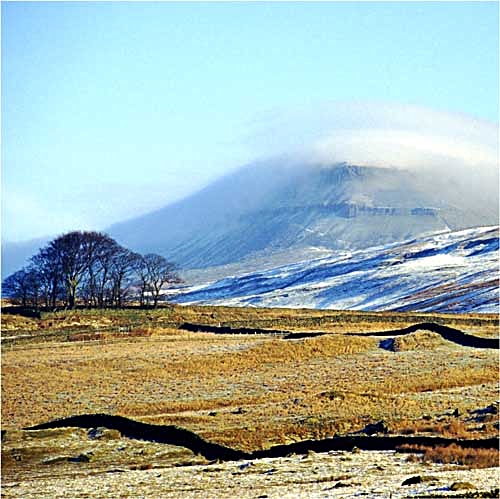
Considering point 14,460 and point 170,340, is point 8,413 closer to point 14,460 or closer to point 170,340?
point 14,460

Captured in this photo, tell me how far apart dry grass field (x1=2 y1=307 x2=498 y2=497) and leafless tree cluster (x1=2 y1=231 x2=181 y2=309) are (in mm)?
15605

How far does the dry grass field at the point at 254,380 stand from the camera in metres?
42.6

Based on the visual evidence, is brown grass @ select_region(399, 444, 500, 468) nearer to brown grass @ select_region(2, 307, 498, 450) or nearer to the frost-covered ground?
the frost-covered ground

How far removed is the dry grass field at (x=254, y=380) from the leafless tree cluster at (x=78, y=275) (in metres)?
15.6

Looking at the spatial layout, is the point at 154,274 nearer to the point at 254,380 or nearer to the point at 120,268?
the point at 120,268

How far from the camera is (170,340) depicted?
74500mm

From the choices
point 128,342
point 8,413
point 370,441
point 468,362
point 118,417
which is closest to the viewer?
point 370,441

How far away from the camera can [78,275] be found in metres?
104

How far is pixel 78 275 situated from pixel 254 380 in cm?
5181

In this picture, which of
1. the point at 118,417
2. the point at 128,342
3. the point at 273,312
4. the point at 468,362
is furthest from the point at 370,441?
the point at 273,312

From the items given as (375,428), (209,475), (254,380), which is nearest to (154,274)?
(254,380)

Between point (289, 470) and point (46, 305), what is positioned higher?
point (46, 305)

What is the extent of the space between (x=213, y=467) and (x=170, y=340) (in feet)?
135

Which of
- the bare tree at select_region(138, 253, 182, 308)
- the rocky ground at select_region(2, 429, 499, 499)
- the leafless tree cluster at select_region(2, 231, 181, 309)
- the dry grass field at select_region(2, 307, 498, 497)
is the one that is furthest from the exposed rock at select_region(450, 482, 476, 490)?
the bare tree at select_region(138, 253, 182, 308)
